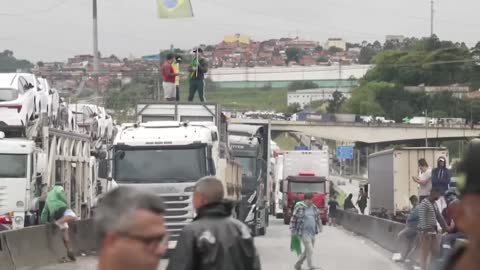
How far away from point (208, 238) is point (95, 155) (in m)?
26.3

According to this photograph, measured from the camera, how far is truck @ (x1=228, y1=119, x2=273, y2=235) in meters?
34.3

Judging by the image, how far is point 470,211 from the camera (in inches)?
116

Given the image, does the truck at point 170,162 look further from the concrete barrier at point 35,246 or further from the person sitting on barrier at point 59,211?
the concrete barrier at point 35,246

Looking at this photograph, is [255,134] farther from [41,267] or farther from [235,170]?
[41,267]

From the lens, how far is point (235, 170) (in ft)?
89.7

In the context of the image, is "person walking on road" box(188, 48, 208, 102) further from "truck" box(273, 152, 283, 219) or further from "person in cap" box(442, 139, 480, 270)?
"truck" box(273, 152, 283, 219)

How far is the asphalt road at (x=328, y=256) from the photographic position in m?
23.4

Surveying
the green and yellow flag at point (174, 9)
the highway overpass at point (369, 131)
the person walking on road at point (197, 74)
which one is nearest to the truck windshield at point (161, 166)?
the person walking on road at point (197, 74)

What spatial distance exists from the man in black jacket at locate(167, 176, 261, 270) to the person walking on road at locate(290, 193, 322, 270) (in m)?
14.0

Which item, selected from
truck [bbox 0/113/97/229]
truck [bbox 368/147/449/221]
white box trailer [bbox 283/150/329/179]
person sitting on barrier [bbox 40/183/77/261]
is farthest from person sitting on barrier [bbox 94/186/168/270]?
white box trailer [bbox 283/150/329/179]

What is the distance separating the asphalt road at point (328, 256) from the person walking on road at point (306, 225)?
186 centimetres

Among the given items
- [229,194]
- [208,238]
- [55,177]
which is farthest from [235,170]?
[208,238]

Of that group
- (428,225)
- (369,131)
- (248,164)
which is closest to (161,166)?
(428,225)

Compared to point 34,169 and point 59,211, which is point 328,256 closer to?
point 34,169
